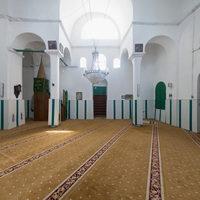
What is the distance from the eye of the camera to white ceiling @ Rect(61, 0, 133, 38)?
34.6 feet

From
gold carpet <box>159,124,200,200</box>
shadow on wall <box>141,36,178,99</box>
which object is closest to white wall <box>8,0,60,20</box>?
shadow on wall <box>141,36,178,99</box>

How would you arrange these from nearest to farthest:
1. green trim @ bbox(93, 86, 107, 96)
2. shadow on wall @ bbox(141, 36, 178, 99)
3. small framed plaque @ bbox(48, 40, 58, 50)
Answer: small framed plaque @ bbox(48, 40, 58, 50), shadow on wall @ bbox(141, 36, 178, 99), green trim @ bbox(93, 86, 107, 96)

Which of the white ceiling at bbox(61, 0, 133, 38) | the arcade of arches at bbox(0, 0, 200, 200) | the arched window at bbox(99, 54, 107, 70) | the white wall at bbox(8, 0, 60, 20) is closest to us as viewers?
the arcade of arches at bbox(0, 0, 200, 200)

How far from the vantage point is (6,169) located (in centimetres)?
372

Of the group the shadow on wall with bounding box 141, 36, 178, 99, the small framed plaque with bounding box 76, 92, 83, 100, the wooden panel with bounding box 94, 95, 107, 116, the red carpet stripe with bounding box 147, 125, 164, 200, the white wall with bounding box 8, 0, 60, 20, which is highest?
the white wall with bounding box 8, 0, 60, 20

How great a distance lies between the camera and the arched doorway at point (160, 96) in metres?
11.5

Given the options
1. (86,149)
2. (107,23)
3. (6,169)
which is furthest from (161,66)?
(6,169)

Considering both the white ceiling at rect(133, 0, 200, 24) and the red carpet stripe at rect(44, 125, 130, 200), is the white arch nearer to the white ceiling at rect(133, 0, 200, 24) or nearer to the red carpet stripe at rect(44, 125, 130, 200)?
the white ceiling at rect(133, 0, 200, 24)

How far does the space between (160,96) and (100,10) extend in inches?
231

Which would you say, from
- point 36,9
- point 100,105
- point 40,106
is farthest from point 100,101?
point 36,9

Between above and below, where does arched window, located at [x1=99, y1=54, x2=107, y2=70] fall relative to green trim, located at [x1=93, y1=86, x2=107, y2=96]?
above

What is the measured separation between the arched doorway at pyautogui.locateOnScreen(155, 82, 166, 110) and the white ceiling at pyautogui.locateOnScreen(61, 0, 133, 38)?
3.37 meters

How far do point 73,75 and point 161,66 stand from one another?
4972 mm

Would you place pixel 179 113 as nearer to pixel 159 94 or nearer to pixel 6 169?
pixel 159 94
